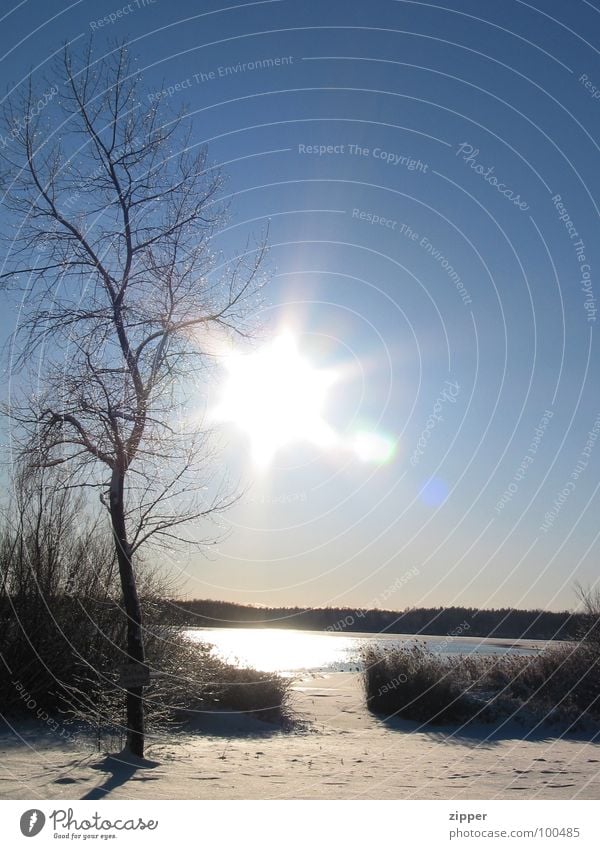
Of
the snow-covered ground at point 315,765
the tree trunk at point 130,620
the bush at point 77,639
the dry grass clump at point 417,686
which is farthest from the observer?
the dry grass clump at point 417,686

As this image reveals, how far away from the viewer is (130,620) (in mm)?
10633

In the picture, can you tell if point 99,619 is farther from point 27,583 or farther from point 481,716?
point 481,716

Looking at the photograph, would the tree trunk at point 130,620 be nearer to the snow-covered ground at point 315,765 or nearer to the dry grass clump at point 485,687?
the snow-covered ground at point 315,765

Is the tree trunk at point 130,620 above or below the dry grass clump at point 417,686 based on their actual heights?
above

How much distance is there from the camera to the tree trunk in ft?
34.8

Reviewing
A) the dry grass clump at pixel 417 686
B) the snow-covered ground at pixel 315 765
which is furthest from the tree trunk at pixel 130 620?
the dry grass clump at pixel 417 686

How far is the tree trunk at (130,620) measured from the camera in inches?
418

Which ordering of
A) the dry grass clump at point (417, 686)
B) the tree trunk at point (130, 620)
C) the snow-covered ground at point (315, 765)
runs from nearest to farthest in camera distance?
1. the snow-covered ground at point (315, 765)
2. the tree trunk at point (130, 620)
3. the dry grass clump at point (417, 686)

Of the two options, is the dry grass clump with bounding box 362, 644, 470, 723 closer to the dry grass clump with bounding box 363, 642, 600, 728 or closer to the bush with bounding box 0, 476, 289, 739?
the dry grass clump with bounding box 363, 642, 600, 728

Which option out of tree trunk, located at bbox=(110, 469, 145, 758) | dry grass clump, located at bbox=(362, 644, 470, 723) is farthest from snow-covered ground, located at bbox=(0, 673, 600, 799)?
dry grass clump, located at bbox=(362, 644, 470, 723)

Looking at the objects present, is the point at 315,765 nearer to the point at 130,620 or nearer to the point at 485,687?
the point at 130,620

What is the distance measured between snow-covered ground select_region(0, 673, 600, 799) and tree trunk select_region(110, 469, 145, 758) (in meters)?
0.49

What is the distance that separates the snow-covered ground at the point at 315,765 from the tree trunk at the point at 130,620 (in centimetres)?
49

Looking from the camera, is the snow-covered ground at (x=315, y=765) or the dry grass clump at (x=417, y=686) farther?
the dry grass clump at (x=417, y=686)
